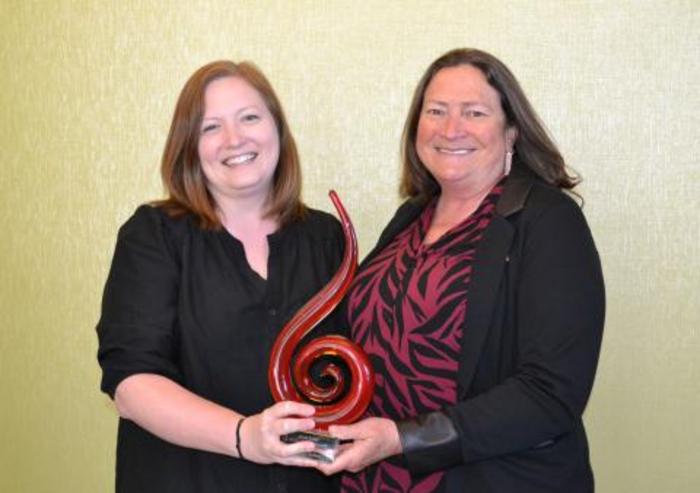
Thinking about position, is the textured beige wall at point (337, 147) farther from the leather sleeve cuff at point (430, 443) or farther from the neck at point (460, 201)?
the leather sleeve cuff at point (430, 443)

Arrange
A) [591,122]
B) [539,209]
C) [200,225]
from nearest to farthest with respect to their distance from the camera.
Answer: [539,209] → [200,225] → [591,122]

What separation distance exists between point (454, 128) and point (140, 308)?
2.42ft

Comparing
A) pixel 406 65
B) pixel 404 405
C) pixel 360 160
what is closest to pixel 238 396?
pixel 404 405

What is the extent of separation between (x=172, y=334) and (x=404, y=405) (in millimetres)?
479

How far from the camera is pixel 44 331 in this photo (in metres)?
2.72

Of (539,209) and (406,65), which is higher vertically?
(406,65)

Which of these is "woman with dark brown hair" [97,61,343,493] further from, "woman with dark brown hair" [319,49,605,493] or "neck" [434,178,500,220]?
"neck" [434,178,500,220]

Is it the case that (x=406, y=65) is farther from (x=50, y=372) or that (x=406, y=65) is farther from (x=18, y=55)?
(x=50, y=372)

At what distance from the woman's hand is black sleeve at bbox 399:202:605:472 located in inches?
8.0

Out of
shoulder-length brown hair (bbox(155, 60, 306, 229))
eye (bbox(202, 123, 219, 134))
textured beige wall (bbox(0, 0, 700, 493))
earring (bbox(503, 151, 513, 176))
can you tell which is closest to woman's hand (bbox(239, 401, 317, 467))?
shoulder-length brown hair (bbox(155, 60, 306, 229))

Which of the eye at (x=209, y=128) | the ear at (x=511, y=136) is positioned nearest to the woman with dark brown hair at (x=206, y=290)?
the eye at (x=209, y=128)

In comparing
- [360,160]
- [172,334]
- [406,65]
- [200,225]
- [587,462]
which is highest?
[406,65]

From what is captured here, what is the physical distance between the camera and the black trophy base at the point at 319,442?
1.45 m

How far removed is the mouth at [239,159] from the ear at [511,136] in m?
0.54
